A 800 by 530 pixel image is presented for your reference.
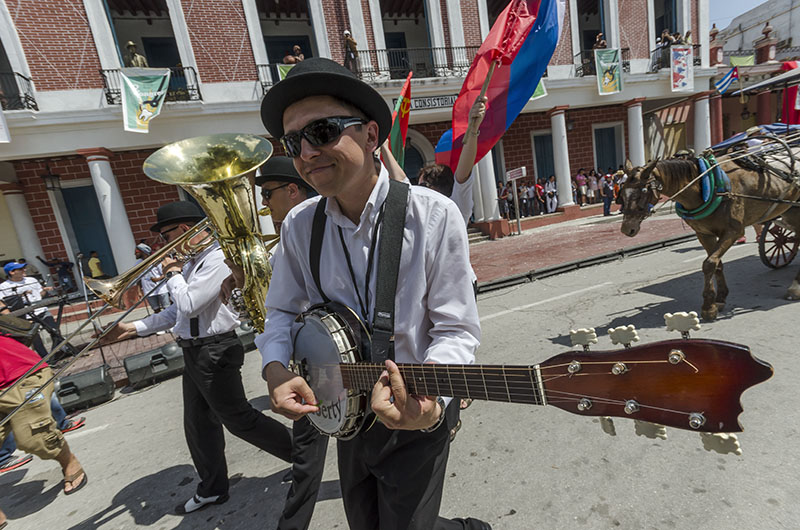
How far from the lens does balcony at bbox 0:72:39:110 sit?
9641 mm

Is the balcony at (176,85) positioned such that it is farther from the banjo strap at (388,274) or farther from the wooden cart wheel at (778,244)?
the wooden cart wheel at (778,244)

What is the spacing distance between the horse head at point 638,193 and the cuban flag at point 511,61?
1.63 meters

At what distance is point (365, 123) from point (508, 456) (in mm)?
2482

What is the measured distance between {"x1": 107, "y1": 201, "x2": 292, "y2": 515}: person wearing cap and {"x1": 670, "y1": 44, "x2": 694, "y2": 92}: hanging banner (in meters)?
19.3

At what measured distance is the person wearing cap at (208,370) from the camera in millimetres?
2471

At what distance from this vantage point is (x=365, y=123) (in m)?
1.41

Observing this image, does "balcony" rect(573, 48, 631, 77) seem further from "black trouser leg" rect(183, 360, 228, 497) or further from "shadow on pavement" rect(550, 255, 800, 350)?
"black trouser leg" rect(183, 360, 228, 497)

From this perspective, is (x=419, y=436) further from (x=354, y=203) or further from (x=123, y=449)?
(x=123, y=449)

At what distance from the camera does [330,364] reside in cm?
147

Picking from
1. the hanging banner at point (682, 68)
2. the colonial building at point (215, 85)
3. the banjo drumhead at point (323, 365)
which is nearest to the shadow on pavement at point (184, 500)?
the banjo drumhead at point (323, 365)

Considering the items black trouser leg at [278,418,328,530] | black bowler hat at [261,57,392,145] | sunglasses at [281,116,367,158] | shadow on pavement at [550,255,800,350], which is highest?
black bowler hat at [261,57,392,145]

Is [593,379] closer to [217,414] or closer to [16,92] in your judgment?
[217,414]

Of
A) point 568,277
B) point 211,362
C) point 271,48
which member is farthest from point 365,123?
point 271,48

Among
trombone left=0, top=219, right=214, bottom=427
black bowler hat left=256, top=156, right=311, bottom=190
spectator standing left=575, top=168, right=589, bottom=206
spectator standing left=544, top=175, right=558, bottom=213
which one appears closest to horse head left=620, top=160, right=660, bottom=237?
black bowler hat left=256, top=156, right=311, bottom=190
